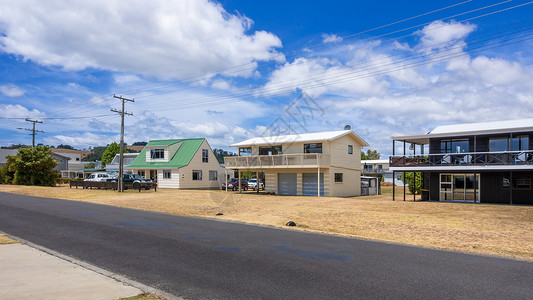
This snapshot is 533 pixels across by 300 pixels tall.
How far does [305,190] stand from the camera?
35625 millimetres

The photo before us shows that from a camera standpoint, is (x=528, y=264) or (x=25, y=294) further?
(x=528, y=264)

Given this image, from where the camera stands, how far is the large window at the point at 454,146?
2647cm

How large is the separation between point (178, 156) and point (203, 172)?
3842 mm

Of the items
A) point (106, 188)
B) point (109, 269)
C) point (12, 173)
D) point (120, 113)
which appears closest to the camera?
point (109, 269)

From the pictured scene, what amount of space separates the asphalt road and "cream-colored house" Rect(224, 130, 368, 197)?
→ 832 inches

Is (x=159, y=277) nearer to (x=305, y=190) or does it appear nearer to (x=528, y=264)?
(x=528, y=264)

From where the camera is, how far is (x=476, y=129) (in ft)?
86.0

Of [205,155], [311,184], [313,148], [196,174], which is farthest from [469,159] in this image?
[205,155]

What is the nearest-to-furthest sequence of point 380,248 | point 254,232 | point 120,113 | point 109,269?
point 109,269, point 380,248, point 254,232, point 120,113

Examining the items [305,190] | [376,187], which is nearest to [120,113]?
[305,190]

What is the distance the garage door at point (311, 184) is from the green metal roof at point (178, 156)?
16.8m

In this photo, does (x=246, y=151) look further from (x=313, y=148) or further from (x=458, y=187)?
(x=458, y=187)

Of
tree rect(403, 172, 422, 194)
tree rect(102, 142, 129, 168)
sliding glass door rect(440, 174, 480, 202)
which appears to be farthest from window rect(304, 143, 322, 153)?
tree rect(102, 142, 129, 168)

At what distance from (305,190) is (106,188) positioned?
2039cm
